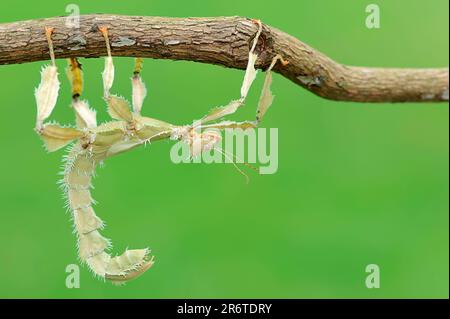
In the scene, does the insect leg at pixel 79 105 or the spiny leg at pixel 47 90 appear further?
the insect leg at pixel 79 105

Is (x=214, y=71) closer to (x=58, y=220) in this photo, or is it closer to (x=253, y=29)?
(x=58, y=220)

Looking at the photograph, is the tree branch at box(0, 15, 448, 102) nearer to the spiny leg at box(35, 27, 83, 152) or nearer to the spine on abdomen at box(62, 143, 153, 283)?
the spiny leg at box(35, 27, 83, 152)

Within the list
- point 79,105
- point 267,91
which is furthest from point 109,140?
point 267,91

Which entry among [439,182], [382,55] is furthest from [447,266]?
[382,55]

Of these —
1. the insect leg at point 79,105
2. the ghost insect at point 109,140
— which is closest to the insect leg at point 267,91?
the ghost insect at point 109,140

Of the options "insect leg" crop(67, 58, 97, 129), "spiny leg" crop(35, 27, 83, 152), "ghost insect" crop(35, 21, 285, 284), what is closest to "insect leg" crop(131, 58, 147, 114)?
"ghost insect" crop(35, 21, 285, 284)

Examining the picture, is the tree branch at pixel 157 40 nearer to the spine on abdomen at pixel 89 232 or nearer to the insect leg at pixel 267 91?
the insect leg at pixel 267 91

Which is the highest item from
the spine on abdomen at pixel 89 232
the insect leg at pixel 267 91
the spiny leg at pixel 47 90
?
the insect leg at pixel 267 91

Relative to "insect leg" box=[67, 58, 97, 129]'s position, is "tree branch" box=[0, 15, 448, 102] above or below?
above
